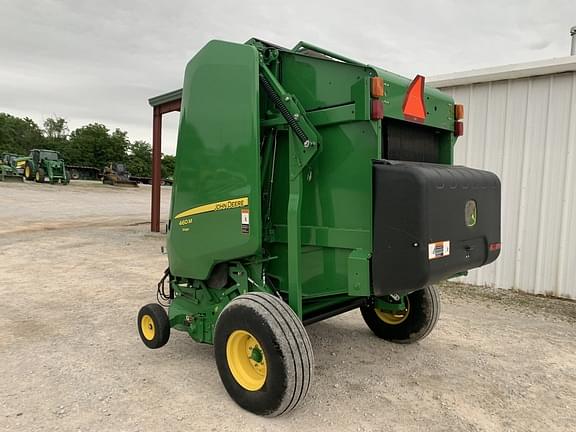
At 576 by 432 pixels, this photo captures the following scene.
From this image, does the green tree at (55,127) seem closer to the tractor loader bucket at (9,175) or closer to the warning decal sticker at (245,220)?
the tractor loader bucket at (9,175)

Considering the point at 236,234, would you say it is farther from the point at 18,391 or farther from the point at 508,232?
the point at 508,232

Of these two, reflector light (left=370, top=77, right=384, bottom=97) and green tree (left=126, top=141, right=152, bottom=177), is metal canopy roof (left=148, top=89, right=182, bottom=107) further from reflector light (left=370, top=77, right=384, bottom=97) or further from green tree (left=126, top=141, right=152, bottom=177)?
green tree (left=126, top=141, right=152, bottom=177)

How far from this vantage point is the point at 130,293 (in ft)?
18.5

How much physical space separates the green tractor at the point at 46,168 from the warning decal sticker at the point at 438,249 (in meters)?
28.0

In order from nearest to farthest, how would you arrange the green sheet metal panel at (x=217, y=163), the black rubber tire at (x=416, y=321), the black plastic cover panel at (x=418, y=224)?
the black plastic cover panel at (x=418, y=224) < the green sheet metal panel at (x=217, y=163) < the black rubber tire at (x=416, y=321)

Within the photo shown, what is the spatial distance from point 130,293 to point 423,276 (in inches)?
166

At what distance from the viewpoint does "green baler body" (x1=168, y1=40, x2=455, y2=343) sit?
2668 mm

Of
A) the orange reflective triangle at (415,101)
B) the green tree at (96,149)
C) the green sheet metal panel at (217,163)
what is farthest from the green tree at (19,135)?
the orange reflective triangle at (415,101)

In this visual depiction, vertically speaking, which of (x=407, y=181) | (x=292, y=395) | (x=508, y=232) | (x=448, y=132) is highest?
(x=448, y=132)

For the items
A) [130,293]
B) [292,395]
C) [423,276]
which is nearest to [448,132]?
[423,276]

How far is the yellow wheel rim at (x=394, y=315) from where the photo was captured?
12.9 feet

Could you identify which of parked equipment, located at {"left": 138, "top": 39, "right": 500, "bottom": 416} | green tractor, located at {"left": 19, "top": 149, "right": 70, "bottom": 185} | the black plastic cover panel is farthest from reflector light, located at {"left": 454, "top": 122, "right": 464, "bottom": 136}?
green tractor, located at {"left": 19, "top": 149, "right": 70, "bottom": 185}

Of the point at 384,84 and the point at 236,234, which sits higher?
the point at 384,84

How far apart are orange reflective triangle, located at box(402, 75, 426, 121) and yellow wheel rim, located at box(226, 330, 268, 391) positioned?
5.52ft
